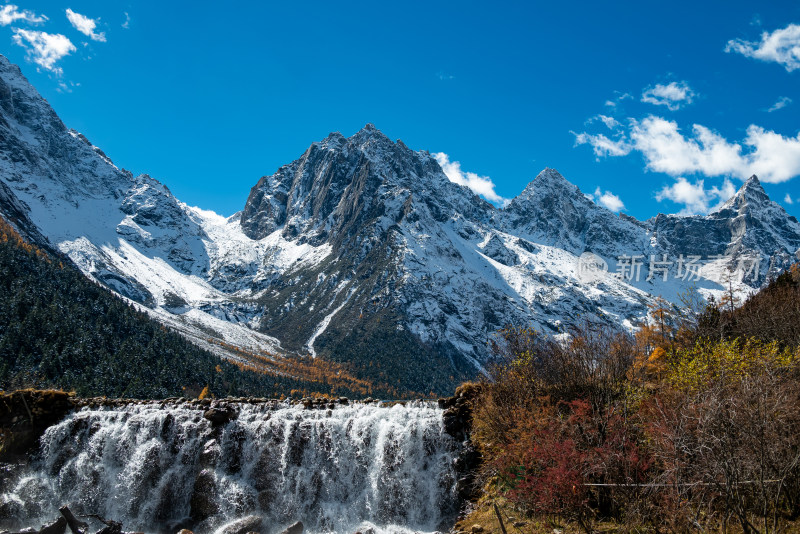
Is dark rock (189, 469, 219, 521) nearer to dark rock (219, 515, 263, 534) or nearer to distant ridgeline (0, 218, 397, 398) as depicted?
dark rock (219, 515, 263, 534)

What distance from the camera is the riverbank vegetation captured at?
14.7 metres

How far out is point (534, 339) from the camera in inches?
1362

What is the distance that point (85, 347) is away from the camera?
12794 centimetres

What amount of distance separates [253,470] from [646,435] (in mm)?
29455

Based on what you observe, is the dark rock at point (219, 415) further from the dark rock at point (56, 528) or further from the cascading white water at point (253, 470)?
the dark rock at point (56, 528)

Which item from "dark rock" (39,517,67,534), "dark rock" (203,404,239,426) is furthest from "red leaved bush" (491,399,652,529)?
"dark rock" (39,517,67,534)

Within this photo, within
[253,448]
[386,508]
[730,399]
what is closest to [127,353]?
[253,448]

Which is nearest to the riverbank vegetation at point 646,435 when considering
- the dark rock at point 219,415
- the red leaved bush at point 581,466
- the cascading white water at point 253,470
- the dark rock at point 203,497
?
the red leaved bush at point 581,466

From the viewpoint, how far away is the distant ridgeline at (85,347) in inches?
4535

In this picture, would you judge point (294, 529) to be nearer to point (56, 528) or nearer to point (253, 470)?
point (253, 470)

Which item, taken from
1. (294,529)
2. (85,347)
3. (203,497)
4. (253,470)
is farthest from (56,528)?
(85,347)

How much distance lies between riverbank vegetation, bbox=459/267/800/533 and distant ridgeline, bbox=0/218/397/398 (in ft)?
364

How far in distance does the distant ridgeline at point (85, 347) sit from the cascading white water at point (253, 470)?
257 feet

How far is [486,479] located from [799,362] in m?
19.3
